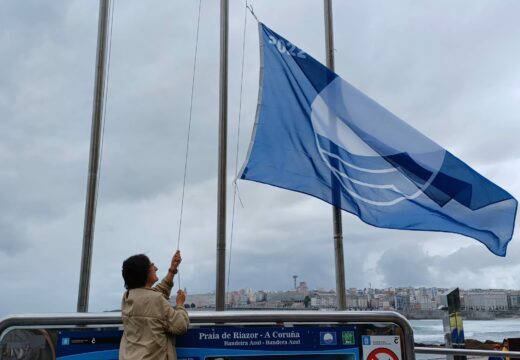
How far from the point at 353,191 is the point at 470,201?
1424mm

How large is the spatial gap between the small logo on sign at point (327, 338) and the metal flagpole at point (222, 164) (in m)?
2.56

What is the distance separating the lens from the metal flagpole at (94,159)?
17.9ft

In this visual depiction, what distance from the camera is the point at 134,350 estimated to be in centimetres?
312

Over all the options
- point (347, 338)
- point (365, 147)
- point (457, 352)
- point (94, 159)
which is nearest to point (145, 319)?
point (347, 338)

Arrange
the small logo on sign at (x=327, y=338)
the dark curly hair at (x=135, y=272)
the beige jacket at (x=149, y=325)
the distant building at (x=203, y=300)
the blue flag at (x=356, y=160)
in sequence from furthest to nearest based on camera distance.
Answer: the blue flag at (x=356, y=160), the distant building at (x=203, y=300), the small logo on sign at (x=327, y=338), the dark curly hair at (x=135, y=272), the beige jacket at (x=149, y=325)

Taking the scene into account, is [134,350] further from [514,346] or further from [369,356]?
[514,346]

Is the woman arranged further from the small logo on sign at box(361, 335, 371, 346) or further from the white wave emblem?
the white wave emblem

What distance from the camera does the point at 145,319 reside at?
3.14m

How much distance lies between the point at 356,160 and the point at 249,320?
3609mm

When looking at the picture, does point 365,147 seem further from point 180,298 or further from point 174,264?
point 180,298

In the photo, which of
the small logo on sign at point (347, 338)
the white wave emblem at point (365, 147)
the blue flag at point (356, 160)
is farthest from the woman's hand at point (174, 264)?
the white wave emblem at point (365, 147)

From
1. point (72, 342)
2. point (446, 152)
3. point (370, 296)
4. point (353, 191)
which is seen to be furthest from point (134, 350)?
point (446, 152)

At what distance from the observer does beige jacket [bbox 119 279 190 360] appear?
3.12 m

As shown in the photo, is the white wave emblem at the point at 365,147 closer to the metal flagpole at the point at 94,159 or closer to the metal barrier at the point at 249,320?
the metal flagpole at the point at 94,159
